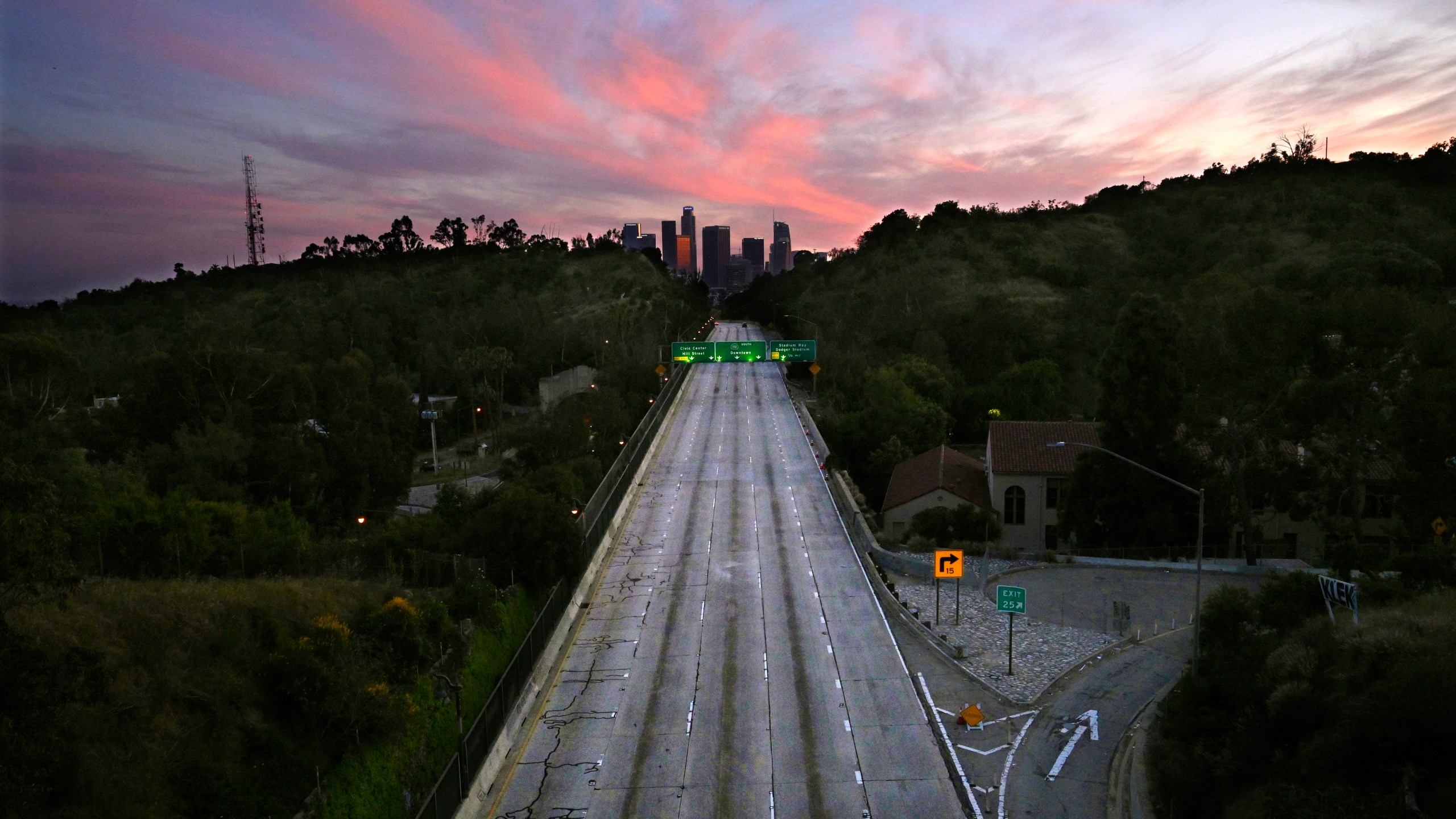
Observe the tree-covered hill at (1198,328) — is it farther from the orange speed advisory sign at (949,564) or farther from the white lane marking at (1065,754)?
the white lane marking at (1065,754)

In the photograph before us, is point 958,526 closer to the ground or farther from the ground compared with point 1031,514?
farther from the ground

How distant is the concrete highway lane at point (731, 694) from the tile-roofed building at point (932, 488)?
27.8ft

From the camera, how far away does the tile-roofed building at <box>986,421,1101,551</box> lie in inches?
1834

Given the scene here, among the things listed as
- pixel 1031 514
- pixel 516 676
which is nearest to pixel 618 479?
pixel 516 676

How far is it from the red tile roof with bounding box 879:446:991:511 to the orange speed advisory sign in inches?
771

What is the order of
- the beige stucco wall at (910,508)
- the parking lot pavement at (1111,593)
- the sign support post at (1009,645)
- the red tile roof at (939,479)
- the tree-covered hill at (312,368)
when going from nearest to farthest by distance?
the sign support post at (1009,645), the parking lot pavement at (1111,593), the tree-covered hill at (312,368), the beige stucco wall at (910,508), the red tile roof at (939,479)

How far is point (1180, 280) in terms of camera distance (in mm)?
113250

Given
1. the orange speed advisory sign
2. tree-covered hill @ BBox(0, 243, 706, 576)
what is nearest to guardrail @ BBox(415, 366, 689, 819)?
tree-covered hill @ BBox(0, 243, 706, 576)

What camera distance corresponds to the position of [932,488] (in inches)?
1832

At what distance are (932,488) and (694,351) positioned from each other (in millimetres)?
34120

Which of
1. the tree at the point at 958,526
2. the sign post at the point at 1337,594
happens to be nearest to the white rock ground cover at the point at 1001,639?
the sign post at the point at 1337,594

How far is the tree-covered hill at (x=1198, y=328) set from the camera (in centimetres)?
3409

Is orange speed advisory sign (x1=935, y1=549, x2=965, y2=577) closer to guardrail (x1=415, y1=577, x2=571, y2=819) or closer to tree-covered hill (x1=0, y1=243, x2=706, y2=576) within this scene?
guardrail (x1=415, y1=577, x2=571, y2=819)

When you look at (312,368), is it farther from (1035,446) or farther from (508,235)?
(508,235)
